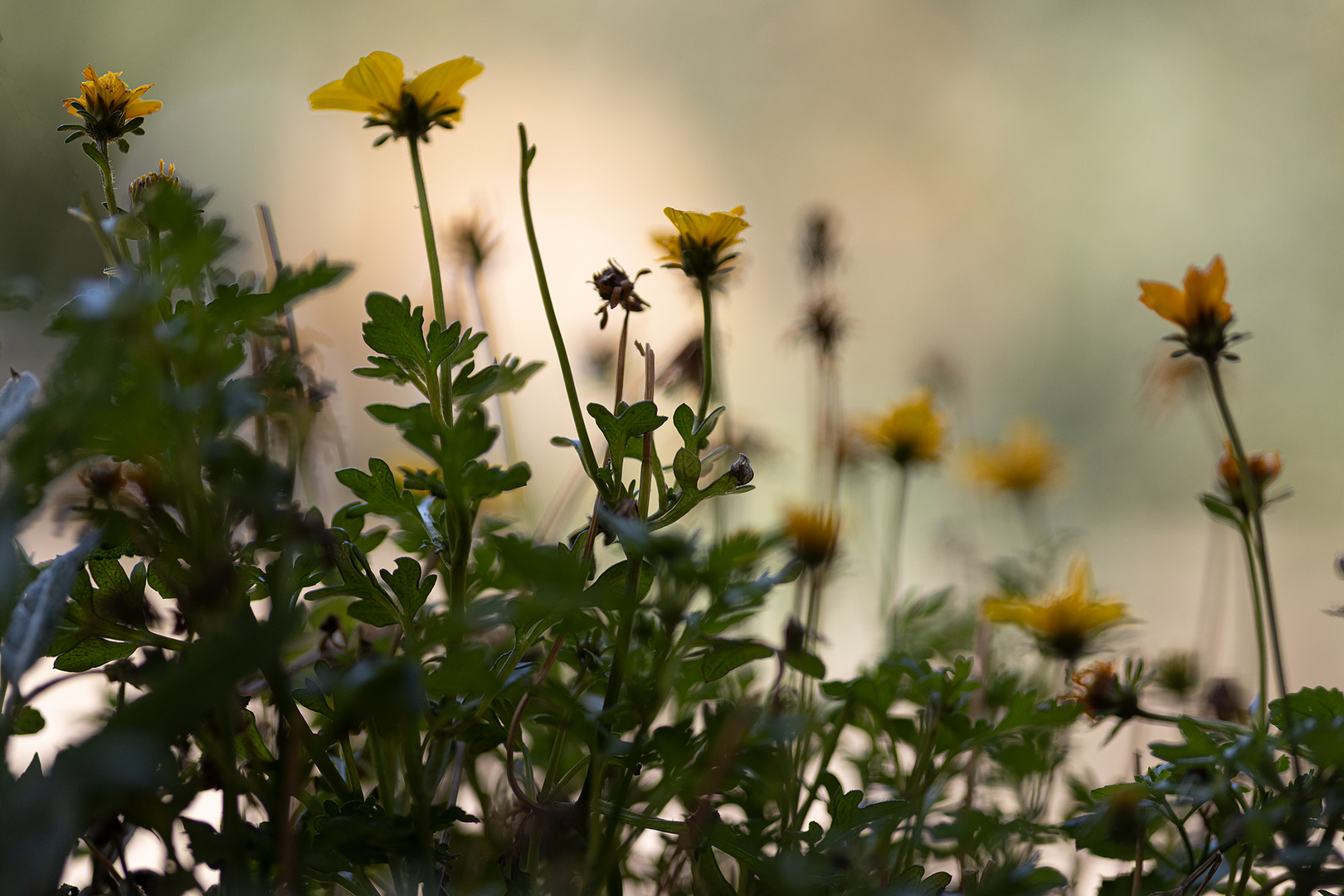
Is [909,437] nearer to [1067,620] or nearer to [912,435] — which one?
[912,435]

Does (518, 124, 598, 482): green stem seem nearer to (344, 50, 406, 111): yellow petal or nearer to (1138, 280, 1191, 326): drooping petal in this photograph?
(344, 50, 406, 111): yellow petal

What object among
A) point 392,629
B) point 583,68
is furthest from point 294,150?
point 392,629

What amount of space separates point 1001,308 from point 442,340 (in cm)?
168

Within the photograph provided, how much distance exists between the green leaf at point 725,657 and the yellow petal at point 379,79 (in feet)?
0.79

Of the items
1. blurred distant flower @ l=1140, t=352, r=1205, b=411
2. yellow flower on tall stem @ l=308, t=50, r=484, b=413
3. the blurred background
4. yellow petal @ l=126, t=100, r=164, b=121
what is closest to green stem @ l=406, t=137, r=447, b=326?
yellow flower on tall stem @ l=308, t=50, r=484, b=413

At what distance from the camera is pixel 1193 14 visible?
169 cm

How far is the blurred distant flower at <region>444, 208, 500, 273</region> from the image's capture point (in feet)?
2.01

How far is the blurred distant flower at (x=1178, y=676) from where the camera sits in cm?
60

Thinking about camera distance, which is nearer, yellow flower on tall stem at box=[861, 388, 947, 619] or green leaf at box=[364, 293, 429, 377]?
green leaf at box=[364, 293, 429, 377]

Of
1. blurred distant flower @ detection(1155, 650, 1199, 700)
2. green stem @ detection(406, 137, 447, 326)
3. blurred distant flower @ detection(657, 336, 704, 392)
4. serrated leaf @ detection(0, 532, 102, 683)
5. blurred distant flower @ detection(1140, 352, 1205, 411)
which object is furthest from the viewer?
blurred distant flower @ detection(1140, 352, 1205, 411)

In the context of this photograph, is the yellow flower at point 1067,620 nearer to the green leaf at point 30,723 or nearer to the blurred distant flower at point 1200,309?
the blurred distant flower at point 1200,309

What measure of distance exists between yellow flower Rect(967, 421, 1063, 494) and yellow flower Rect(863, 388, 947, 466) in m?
0.26

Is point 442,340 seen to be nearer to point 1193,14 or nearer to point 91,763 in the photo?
point 91,763

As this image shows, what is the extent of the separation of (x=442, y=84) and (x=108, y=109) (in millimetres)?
123
